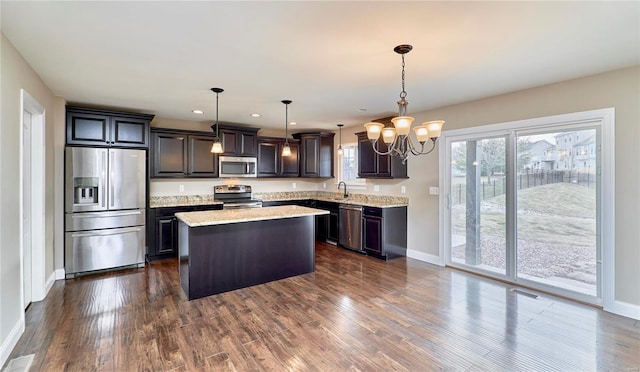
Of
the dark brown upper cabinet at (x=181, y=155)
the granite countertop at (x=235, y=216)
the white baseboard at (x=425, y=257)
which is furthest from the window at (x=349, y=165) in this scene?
the dark brown upper cabinet at (x=181, y=155)

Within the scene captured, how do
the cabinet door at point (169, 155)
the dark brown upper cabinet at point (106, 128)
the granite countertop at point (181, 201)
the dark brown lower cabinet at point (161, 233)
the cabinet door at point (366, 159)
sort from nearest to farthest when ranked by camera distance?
1. the dark brown upper cabinet at point (106, 128)
2. the dark brown lower cabinet at point (161, 233)
3. the cabinet door at point (169, 155)
4. the granite countertop at point (181, 201)
5. the cabinet door at point (366, 159)

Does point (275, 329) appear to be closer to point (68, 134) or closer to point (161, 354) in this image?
point (161, 354)

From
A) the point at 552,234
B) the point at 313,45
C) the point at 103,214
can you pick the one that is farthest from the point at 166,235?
the point at 552,234

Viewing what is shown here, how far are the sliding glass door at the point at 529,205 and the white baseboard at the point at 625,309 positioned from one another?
15 centimetres

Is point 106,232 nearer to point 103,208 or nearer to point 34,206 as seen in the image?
point 103,208

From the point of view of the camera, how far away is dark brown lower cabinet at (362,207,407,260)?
4891 mm

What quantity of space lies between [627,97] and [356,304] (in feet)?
11.2

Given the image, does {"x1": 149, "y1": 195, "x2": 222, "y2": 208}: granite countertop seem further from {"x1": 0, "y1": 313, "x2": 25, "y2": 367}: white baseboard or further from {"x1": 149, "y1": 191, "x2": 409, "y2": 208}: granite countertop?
{"x1": 0, "y1": 313, "x2": 25, "y2": 367}: white baseboard

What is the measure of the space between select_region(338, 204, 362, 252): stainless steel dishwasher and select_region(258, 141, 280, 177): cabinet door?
5.76 feet

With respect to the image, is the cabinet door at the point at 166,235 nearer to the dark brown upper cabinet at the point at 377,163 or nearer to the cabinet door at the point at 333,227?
the cabinet door at the point at 333,227

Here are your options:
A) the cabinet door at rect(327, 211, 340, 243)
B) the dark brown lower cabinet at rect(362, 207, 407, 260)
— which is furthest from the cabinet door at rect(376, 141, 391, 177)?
the cabinet door at rect(327, 211, 340, 243)

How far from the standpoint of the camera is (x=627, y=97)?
2943 mm

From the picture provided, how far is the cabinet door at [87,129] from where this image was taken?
13.6 feet

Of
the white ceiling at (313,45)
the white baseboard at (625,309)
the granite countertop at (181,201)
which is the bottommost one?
the white baseboard at (625,309)
